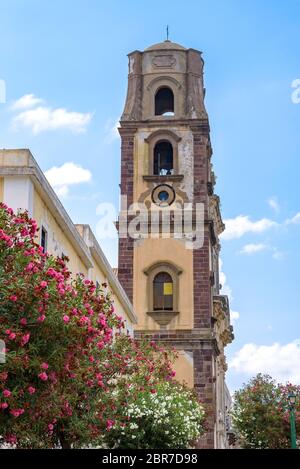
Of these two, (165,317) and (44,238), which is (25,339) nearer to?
(44,238)

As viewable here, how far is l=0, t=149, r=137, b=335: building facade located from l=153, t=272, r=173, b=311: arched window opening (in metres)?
13.4

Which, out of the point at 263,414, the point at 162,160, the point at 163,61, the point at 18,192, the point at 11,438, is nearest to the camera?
the point at 11,438

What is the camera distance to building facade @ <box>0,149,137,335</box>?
2322cm

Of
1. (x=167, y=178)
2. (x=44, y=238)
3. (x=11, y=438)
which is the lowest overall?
(x=11, y=438)

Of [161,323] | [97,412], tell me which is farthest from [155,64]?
[97,412]

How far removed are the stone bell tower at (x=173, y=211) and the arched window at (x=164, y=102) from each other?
0.34ft

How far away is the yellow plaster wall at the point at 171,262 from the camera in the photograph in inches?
1763

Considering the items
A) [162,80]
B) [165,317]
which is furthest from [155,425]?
[162,80]

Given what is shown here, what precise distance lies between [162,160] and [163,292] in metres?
6.65

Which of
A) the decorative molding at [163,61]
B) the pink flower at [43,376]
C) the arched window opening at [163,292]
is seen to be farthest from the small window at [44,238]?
the decorative molding at [163,61]

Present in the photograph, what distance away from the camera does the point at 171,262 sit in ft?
149

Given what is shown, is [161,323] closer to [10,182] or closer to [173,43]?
[173,43]

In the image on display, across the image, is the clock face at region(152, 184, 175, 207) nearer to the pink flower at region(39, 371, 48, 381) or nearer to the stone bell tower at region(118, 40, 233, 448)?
the stone bell tower at region(118, 40, 233, 448)

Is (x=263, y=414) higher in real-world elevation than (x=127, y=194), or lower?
lower
